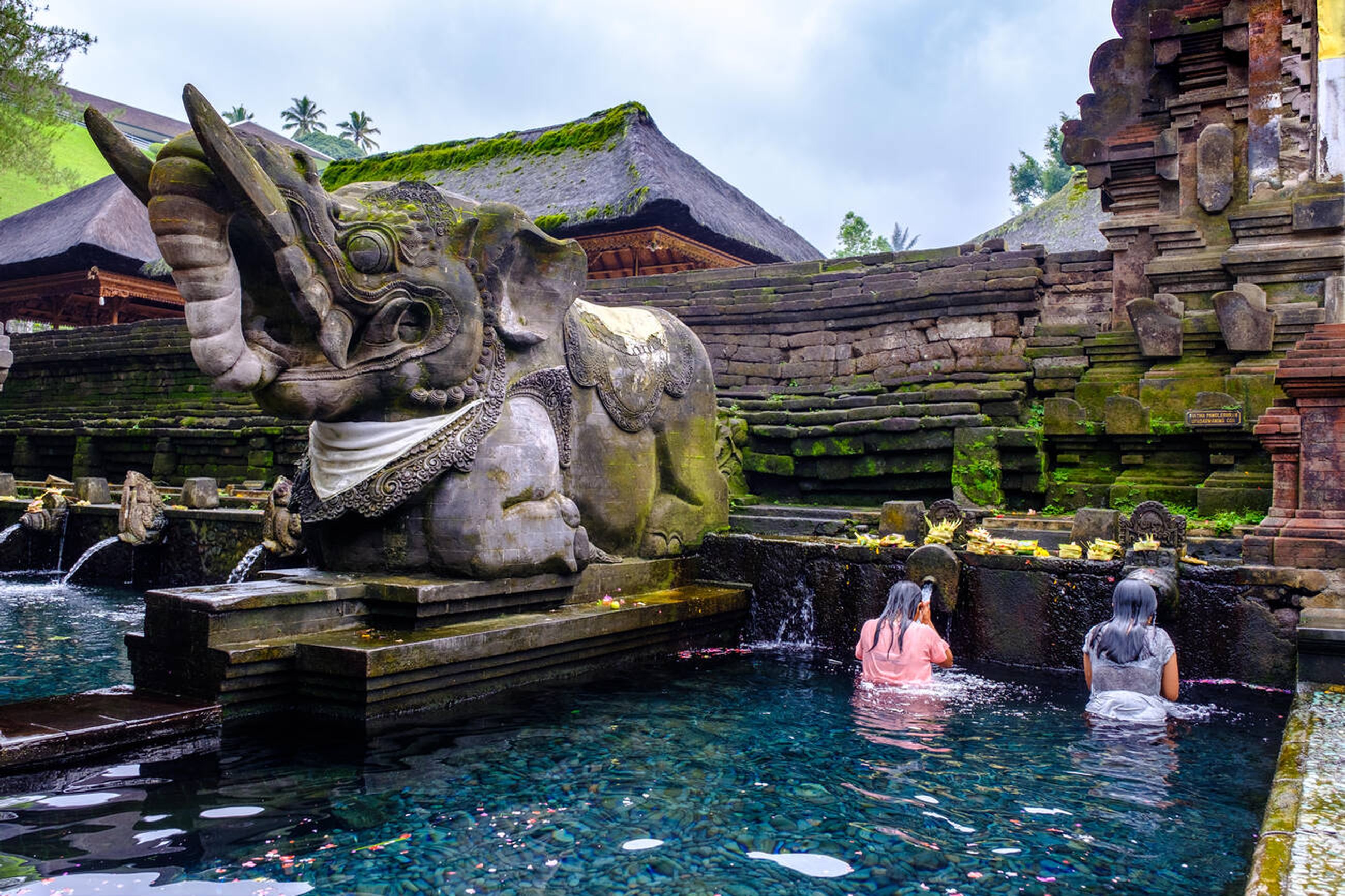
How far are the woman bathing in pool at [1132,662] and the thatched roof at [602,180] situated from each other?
30.7ft

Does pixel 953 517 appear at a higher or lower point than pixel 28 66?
lower

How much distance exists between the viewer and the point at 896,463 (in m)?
7.99

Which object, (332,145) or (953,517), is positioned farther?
(332,145)

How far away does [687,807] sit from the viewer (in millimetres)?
Result: 3309

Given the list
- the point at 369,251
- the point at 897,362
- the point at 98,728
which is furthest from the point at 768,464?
the point at 98,728

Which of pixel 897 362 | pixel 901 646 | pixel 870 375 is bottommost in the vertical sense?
pixel 901 646

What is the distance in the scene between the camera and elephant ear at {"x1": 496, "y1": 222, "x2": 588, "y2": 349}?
5035 mm

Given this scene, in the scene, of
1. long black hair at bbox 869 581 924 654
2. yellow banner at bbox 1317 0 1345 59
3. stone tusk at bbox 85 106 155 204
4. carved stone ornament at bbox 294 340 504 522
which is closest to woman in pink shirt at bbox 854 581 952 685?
long black hair at bbox 869 581 924 654

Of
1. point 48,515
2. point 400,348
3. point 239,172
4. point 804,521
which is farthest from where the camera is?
point 48,515

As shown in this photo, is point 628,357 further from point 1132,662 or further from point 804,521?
point 1132,662

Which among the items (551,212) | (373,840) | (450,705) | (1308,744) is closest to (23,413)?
(551,212)

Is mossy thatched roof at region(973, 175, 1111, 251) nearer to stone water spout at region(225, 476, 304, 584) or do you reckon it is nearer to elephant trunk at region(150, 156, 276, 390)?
stone water spout at region(225, 476, 304, 584)

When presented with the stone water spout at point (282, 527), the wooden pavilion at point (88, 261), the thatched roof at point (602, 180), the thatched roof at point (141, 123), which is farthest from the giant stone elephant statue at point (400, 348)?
the thatched roof at point (141, 123)

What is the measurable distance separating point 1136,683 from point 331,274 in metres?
3.88
